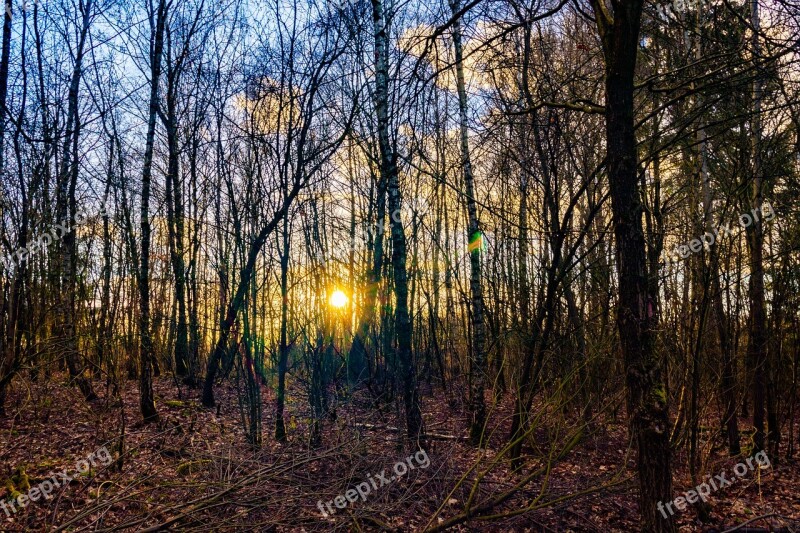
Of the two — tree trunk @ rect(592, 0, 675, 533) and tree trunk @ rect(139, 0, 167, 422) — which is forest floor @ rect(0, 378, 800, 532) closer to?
tree trunk @ rect(139, 0, 167, 422)

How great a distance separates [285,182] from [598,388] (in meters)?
5.94

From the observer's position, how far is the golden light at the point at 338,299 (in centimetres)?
1133

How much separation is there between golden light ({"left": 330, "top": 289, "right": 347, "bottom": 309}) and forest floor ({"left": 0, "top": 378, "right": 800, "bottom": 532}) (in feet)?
12.7

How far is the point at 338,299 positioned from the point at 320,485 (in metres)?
7.04

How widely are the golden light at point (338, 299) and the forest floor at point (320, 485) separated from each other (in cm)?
387

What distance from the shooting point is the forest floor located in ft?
14.3

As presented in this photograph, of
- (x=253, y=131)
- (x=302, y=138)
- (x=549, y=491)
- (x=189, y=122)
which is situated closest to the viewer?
(x=549, y=491)

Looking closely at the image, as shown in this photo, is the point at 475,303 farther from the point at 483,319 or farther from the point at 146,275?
the point at 146,275

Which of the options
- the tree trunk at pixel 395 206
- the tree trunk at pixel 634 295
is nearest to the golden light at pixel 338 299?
the tree trunk at pixel 395 206

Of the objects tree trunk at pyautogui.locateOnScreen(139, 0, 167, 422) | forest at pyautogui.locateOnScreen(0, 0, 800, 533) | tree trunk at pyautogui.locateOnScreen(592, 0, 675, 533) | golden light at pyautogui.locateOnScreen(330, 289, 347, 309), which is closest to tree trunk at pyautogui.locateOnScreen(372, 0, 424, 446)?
forest at pyautogui.locateOnScreen(0, 0, 800, 533)

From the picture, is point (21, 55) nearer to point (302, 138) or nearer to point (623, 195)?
point (302, 138)

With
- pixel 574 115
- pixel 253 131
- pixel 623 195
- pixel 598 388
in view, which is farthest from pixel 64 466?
pixel 574 115

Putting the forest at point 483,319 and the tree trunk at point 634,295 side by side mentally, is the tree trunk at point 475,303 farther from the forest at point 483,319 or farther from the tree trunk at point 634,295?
the tree trunk at point 634,295

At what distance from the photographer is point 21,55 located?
1007cm
